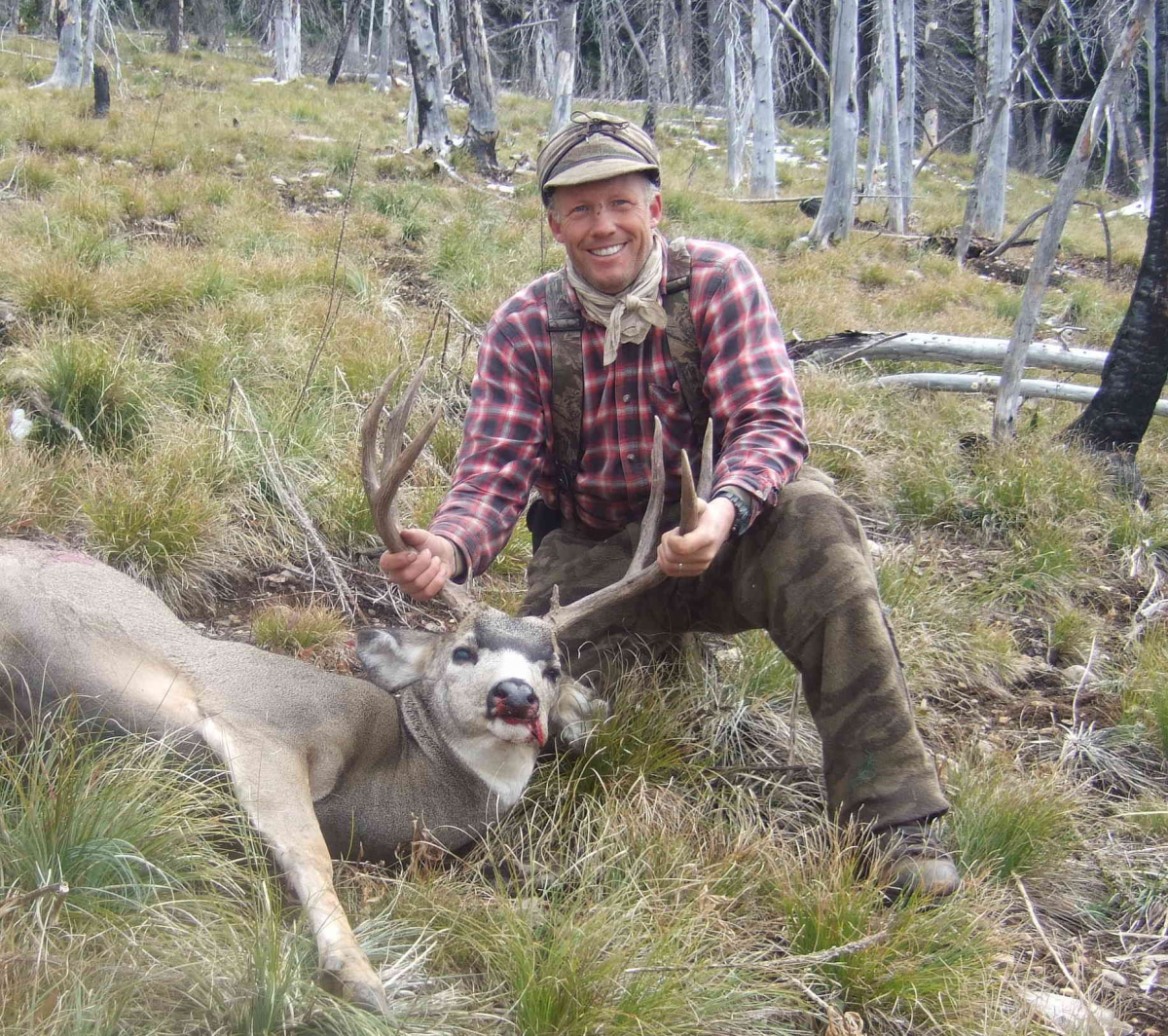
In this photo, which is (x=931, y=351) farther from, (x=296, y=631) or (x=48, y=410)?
(x=48, y=410)

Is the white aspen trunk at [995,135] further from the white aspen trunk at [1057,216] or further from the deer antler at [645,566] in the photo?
the deer antler at [645,566]

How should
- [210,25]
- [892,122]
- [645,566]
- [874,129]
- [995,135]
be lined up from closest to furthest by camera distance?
[645,566], [892,122], [995,135], [874,129], [210,25]

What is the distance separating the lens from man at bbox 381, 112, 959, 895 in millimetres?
3275

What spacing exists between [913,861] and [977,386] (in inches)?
213

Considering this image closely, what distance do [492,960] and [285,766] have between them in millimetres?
787

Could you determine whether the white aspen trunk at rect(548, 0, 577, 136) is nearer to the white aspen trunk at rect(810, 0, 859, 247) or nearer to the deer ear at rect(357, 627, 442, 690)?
the white aspen trunk at rect(810, 0, 859, 247)

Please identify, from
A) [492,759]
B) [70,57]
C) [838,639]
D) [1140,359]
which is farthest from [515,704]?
[70,57]

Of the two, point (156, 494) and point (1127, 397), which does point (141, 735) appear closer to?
point (156, 494)

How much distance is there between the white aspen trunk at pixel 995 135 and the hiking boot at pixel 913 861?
46.7ft

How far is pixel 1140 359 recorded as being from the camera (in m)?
7.00

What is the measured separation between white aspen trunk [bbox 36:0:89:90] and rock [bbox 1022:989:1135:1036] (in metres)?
15.3

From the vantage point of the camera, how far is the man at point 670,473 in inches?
129

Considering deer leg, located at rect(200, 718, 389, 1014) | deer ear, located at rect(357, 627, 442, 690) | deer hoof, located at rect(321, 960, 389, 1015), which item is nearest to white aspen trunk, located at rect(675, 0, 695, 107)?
deer ear, located at rect(357, 627, 442, 690)

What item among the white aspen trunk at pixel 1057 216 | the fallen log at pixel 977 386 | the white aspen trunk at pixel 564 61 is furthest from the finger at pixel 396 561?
the white aspen trunk at pixel 564 61
